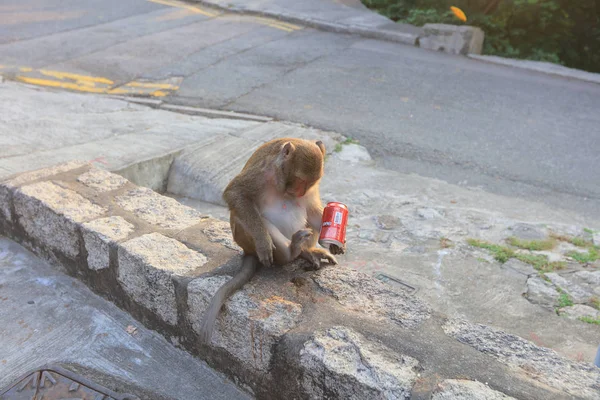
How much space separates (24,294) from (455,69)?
8.12 meters

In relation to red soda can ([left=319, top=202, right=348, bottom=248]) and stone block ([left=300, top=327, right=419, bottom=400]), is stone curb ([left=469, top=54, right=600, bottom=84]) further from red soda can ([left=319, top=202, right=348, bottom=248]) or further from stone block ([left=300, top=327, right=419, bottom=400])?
stone block ([left=300, top=327, right=419, bottom=400])

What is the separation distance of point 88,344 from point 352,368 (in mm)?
1495

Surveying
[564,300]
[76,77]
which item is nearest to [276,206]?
[564,300]

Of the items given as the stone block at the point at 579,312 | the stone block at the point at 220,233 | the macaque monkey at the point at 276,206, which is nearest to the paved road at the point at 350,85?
the stone block at the point at 579,312

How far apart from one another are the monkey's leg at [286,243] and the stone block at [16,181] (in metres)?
1.80

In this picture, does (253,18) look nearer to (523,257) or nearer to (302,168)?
(523,257)

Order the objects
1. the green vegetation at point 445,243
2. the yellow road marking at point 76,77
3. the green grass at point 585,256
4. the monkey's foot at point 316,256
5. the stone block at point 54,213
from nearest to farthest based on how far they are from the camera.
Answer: the monkey's foot at point 316,256 → the stone block at point 54,213 → the green grass at point 585,256 → the green vegetation at point 445,243 → the yellow road marking at point 76,77

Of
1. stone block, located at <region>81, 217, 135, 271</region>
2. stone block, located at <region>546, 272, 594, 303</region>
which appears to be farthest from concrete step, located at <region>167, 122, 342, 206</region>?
stone block, located at <region>546, 272, 594, 303</region>

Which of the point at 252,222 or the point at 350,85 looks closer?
the point at 252,222

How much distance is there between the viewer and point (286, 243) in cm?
292

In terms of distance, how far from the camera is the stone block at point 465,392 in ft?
6.69

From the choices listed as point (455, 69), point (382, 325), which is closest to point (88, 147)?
point (382, 325)

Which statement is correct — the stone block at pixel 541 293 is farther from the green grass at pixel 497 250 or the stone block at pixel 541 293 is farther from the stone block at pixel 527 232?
the stone block at pixel 527 232

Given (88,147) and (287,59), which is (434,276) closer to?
(88,147)
